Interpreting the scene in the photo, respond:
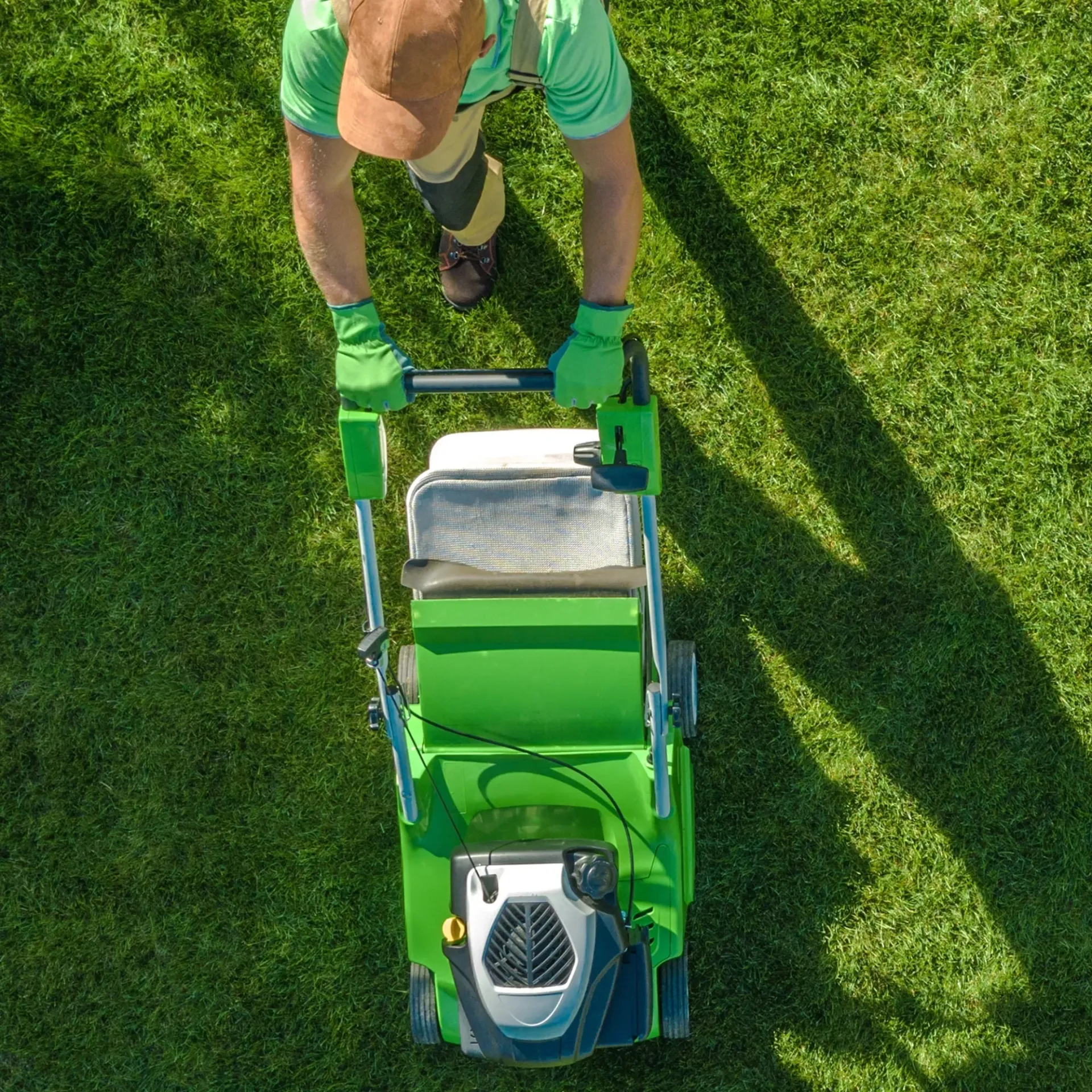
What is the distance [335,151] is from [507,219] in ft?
4.52

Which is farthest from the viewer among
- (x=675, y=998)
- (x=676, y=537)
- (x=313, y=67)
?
(x=676, y=537)

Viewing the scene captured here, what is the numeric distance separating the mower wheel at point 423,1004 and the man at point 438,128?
1.93 meters

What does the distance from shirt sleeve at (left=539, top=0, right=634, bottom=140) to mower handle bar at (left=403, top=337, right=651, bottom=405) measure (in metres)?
0.58

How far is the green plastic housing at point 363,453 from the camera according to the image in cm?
319

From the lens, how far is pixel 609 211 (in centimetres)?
295

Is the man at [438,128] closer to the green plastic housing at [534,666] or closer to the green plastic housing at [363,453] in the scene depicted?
the green plastic housing at [363,453]

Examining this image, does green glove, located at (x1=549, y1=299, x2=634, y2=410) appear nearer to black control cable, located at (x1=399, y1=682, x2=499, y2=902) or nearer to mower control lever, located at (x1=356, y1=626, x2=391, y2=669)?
mower control lever, located at (x1=356, y1=626, x2=391, y2=669)

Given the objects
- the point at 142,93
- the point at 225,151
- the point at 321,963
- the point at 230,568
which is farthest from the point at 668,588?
the point at 142,93

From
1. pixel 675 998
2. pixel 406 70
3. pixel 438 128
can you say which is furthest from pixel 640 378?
pixel 675 998

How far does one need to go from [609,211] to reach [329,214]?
0.72 m

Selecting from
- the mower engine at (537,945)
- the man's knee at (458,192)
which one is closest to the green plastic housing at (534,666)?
the mower engine at (537,945)

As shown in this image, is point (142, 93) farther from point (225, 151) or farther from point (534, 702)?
point (534, 702)

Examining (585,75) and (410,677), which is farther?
(410,677)

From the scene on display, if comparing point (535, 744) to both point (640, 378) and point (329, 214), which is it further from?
point (329, 214)
